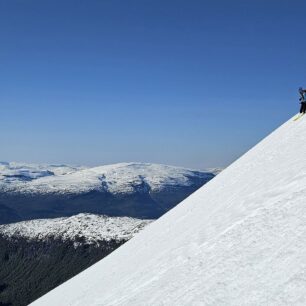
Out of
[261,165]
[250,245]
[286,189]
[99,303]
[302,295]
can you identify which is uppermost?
[261,165]

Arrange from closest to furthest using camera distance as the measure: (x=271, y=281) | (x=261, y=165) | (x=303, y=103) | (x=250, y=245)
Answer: (x=271, y=281), (x=250, y=245), (x=261, y=165), (x=303, y=103)

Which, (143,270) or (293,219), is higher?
(293,219)

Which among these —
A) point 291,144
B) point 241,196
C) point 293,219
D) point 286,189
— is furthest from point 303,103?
point 293,219

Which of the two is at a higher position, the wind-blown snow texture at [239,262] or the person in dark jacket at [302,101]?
the person in dark jacket at [302,101]

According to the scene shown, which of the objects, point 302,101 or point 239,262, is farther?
point 302,101

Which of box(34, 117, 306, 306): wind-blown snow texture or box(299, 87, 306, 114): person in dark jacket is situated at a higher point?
box(299, 87, 306, 114): person in dark jacket

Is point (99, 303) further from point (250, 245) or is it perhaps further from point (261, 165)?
point (261, 165)

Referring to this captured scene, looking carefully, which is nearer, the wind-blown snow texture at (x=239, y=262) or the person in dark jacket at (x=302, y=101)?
the wind-blown snow texture at (x=239, y=262)

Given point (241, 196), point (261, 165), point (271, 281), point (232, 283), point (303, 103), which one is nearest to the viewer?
point (271, 281)

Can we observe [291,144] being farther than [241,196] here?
Yes

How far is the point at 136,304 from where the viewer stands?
39.3 ft

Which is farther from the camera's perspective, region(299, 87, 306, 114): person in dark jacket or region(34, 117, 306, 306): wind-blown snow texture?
region(299, 87, 306, 114): person in dark jacket

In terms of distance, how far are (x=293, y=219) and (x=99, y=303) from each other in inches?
291

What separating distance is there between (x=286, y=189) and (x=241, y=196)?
4175 mm
